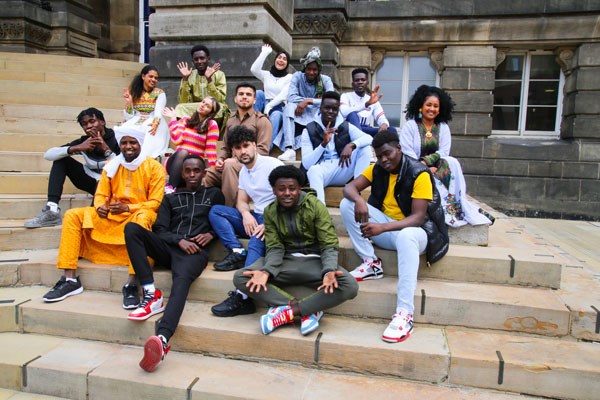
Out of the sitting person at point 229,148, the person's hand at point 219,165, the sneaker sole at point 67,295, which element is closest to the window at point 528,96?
the sitting person at point 229,148

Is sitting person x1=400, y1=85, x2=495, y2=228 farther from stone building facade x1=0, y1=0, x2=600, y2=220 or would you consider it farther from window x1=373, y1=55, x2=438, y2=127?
window x1=373, y1=55, x2=438, y2=127

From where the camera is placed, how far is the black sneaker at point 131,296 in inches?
147

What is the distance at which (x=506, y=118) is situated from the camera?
1091 centimetres

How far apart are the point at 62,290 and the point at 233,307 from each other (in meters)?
1.54

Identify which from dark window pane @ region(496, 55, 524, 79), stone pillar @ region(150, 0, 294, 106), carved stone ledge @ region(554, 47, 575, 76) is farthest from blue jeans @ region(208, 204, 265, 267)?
carved stone ledge @ region(554, 47, 575, 76)

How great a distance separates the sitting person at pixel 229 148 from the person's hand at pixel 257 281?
132 cm

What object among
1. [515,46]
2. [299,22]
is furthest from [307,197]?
[515,46]

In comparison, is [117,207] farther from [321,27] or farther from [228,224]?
[321,27]

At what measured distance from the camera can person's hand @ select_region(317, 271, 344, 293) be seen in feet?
11.1

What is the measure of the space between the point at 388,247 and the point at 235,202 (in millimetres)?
1607

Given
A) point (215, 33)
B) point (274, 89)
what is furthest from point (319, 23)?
point (274, 89)

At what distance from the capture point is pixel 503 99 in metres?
10.9

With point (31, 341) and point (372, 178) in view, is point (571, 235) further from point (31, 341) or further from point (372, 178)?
point (31, 341)

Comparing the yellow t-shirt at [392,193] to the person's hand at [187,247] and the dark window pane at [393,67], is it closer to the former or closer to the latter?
the person's hand at [187,247]
